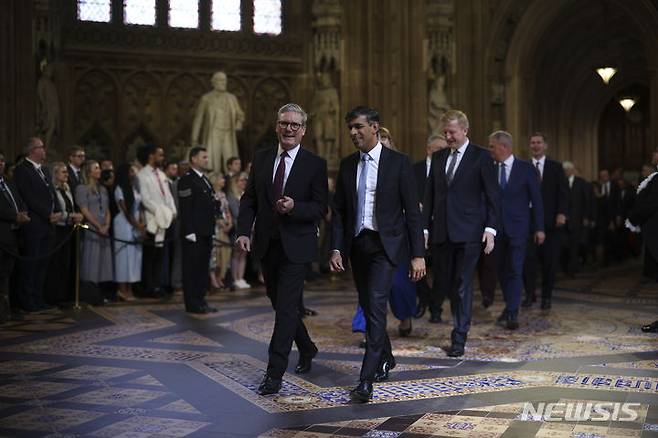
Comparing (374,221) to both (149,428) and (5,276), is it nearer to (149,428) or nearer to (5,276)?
(149,428)

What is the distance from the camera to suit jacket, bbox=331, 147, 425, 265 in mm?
5961

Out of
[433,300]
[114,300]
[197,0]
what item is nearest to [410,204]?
[433,300]

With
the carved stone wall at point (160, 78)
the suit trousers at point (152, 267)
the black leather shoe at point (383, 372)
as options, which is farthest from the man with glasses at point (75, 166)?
the black leather shoe at point (383, 372)

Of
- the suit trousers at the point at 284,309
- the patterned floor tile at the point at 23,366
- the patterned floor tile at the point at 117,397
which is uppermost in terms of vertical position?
the suit trousers at the point at 284,309

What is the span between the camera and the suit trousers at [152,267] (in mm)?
12102

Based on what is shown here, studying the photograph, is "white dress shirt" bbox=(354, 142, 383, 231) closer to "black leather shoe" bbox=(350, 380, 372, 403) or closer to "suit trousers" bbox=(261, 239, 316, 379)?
"suit trousers" bbox=(261, 239, 316, 379)

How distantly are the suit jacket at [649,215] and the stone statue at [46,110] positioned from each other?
10.2m

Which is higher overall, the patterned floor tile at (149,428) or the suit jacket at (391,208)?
the suit jacket at (391,208)

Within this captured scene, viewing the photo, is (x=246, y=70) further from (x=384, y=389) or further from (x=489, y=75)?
(x=384, y=389)

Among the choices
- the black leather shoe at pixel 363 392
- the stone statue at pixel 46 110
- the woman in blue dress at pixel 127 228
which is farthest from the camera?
the stone statue at pixel 46 110

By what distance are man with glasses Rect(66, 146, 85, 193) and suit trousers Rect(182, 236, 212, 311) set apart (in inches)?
75.6

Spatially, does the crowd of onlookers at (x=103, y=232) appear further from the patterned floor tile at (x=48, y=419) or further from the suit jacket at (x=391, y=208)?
the patterned floor tile at (x=48, y=419)

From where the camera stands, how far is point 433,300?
9.52m

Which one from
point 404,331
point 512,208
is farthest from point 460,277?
point 512,208
